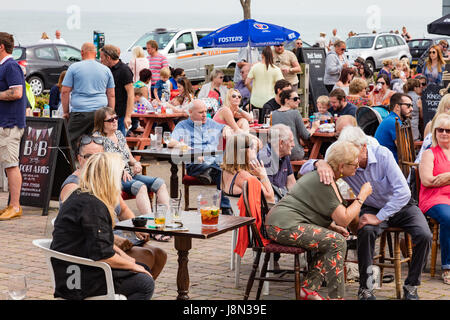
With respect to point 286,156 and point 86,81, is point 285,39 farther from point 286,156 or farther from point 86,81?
A: point 286,156

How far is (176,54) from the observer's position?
22.7 meters

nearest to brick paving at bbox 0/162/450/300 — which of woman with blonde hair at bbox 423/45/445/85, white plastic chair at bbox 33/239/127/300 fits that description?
white plastic chair at bbox 33/239/127/300

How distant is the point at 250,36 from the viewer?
49.7 feet

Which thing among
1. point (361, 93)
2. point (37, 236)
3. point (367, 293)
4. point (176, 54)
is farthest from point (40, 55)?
point (367, 293)

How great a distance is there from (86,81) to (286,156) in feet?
10.5

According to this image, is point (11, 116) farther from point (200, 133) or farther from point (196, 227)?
point (196, 227)

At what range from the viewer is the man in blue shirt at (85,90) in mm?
9227

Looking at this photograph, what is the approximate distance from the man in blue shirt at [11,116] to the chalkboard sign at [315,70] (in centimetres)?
909

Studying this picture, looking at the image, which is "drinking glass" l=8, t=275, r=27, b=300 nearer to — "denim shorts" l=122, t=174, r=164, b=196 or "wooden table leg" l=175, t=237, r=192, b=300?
"wooden table leg" l=175, t=237, r=192, b=300

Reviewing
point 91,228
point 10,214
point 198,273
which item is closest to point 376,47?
point 10,214

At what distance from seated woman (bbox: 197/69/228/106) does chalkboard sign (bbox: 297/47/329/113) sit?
3.51 metres

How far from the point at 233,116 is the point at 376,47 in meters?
20.0

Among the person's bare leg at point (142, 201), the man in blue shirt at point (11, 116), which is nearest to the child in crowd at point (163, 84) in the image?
the man in blue shirt at point (11, 116)
